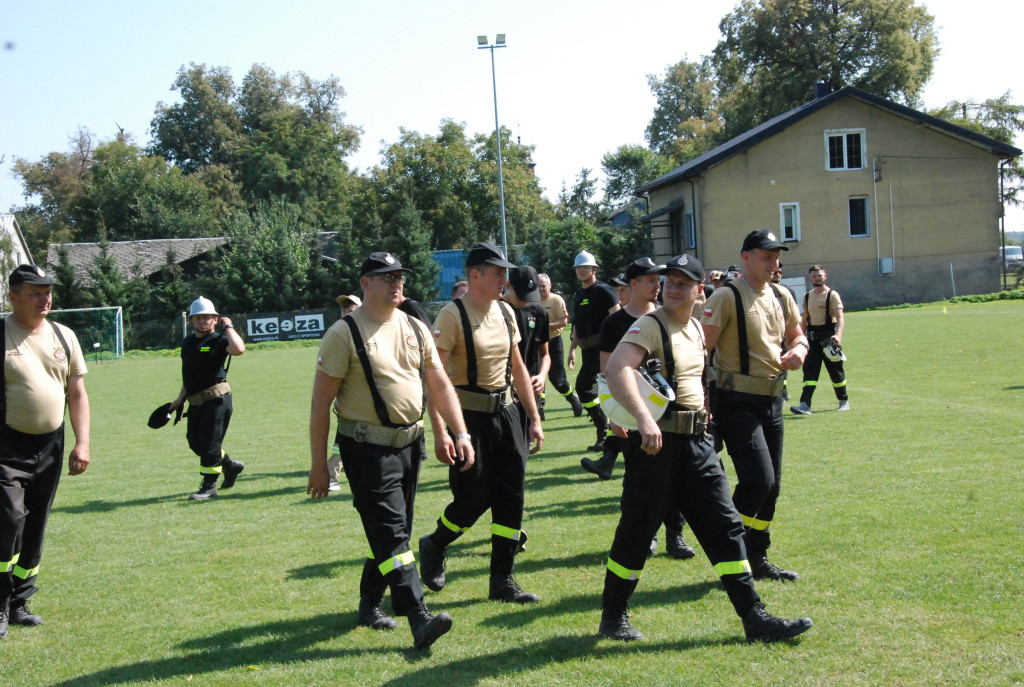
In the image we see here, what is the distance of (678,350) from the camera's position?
4980 millimetres

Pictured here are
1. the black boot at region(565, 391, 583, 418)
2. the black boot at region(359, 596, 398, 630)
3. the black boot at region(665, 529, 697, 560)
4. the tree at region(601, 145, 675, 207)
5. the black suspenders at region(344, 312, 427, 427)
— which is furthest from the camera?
the tree at region(601, 145, 675, 207)

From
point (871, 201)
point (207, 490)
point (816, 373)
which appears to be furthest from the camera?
point (871, 201)

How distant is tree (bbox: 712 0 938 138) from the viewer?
56.5 meters

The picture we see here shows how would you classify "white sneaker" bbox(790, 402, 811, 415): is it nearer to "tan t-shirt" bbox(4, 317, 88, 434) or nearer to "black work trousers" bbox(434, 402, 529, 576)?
"black work trousers" bbox(434, 402, 529, 576)

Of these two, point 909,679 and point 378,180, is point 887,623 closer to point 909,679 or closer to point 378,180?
point 909,679

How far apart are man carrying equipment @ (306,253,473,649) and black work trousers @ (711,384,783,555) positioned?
192 centimetres

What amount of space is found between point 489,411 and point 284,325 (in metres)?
43.4

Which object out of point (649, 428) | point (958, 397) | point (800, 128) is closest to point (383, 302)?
point (649, 428)

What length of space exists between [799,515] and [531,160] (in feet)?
211

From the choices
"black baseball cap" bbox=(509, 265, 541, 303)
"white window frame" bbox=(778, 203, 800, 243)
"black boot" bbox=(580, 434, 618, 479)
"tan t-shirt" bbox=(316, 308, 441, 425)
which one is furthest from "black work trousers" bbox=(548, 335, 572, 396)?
"white window frame" bbox=(778, 203, 800, 243)

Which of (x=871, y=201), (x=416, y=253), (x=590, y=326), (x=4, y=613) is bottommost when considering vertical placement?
(x=4, y=613)

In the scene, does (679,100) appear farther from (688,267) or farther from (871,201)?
(688,267)

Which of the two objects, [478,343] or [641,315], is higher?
[641,315]

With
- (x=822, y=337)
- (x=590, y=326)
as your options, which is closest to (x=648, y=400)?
(x=590, y=326)
